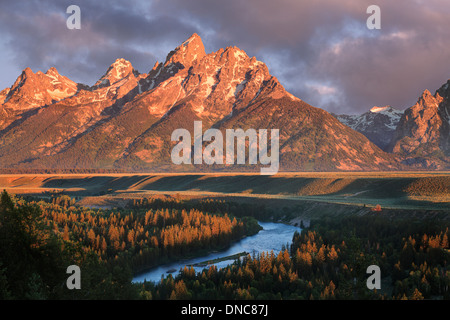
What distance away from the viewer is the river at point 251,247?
9850cm

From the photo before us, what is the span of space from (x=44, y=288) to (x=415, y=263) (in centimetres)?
6617

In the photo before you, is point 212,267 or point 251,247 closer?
point 212,267

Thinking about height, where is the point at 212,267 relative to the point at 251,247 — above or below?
above

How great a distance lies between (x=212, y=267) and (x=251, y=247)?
1628 inches

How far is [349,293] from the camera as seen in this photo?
61375 mm

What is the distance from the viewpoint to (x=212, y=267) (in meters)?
80.9

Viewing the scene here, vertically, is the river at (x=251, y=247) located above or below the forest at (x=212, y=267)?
below

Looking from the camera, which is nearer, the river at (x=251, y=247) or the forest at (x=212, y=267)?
the forest at (x=212, y=267)

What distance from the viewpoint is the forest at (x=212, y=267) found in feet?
186

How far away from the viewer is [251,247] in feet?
396

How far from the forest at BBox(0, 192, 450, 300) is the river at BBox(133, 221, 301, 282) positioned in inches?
141

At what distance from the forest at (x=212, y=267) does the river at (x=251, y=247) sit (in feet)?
11.7
